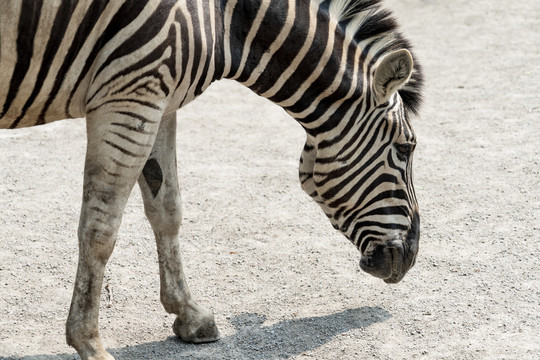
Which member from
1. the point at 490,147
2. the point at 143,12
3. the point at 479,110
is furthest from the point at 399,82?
the point at 479,110

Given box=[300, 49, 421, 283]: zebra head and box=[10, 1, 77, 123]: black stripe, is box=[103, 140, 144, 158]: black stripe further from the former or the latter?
box=[300, 49, 421, 283]: zebra head

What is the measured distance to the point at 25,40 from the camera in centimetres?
398

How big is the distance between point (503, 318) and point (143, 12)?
3.19 meters

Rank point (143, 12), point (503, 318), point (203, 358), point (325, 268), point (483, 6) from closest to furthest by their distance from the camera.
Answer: point (143, 12)
point (203, 358)
point (503, 318)
point (325, 268)
point (483, 6)

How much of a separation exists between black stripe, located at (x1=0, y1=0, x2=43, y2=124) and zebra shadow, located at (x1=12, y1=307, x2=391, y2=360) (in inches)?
70.5

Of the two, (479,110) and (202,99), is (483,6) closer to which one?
(479,110)

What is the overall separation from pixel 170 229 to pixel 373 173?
4.50 feet

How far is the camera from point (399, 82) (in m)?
4.65

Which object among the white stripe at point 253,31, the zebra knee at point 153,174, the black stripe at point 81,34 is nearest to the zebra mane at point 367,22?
the white stripe at point 253,31

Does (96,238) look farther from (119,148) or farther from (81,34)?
(81,34)

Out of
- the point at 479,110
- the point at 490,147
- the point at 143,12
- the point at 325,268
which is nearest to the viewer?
the point at 143,12

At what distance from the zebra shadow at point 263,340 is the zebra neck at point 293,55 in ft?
4.72

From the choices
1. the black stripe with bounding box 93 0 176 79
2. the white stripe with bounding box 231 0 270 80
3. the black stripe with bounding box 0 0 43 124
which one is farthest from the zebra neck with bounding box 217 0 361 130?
the black stripe with bounding box 0 0 43 124

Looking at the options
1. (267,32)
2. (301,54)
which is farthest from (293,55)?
(267,32)
